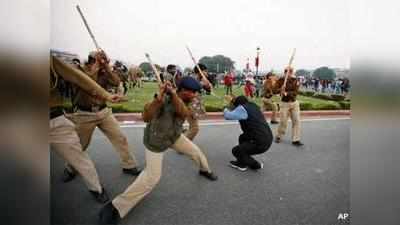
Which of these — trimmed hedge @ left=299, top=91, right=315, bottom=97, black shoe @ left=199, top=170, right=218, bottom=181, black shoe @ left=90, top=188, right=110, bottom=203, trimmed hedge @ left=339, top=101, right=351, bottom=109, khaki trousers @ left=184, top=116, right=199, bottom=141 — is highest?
trimmed hedge @ left=299, top=91, right=315, bottom=97

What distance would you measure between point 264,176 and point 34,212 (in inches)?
50.0

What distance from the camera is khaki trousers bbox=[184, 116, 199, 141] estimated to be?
159cm

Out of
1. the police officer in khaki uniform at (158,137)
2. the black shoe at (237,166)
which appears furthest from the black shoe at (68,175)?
the black shoe at (237,166)

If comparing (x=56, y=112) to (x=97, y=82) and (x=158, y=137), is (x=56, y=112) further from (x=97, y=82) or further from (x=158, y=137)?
(x=158, y=137)

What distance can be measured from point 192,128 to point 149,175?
13.3 inches

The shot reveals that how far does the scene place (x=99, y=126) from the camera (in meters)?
1.53

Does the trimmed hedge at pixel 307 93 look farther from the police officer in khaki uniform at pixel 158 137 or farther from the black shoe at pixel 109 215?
the black shoe at pixel 109 215

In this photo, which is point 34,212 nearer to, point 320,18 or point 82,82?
point 82,82

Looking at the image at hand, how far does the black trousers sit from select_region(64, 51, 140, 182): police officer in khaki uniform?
59 centimetres

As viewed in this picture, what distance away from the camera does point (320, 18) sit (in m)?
1.69

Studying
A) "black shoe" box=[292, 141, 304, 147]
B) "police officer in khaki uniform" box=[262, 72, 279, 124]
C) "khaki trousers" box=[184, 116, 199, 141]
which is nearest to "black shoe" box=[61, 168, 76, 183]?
"khaki trousers" box=[184, 116, 199, 141]

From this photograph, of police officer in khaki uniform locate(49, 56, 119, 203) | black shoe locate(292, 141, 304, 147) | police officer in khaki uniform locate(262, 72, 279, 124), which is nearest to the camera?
police officer in khaki uniform locate(49, 56, 119, 203)

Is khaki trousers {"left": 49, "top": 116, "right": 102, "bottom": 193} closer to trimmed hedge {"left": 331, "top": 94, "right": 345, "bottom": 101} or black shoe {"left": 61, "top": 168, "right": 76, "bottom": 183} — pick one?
black shoe {"left": 61, "top": 168, "right": 76, "bottom": 183}

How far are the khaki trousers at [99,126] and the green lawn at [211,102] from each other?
7 centimetres
